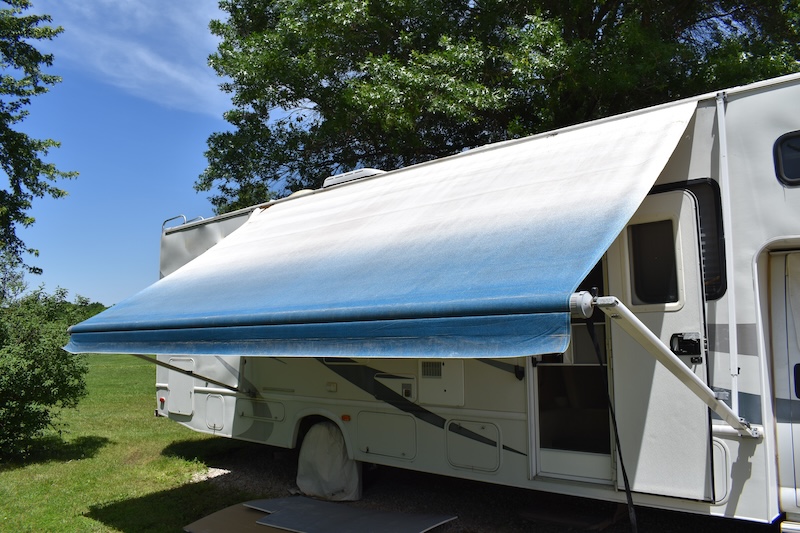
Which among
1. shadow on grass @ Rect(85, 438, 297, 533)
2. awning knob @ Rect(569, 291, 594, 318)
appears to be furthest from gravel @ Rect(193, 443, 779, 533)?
awning knob @ Rect(569, 291, 594, 318)

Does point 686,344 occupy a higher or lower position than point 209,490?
higher

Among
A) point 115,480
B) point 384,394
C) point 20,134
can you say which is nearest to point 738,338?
point 384,394

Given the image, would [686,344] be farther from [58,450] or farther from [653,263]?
[58,450]

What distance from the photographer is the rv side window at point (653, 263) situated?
4.00 meters

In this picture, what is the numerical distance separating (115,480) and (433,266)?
531cm

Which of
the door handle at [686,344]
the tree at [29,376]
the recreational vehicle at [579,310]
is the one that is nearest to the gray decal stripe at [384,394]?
→ the recreational vehicle at [579,310]

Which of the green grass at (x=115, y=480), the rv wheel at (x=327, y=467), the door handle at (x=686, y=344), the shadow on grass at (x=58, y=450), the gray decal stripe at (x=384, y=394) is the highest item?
the door handle at (x=686, y=344)

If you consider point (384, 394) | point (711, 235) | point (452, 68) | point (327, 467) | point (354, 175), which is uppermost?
point (452, 68)

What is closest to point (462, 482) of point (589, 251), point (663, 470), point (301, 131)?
point (663, 470)

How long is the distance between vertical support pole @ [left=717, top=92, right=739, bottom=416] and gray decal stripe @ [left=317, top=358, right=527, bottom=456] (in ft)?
5.75

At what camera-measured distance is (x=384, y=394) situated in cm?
566

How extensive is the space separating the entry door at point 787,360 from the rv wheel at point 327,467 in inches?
141

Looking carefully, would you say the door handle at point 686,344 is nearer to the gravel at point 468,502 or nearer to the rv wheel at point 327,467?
the gravel at point 468,502

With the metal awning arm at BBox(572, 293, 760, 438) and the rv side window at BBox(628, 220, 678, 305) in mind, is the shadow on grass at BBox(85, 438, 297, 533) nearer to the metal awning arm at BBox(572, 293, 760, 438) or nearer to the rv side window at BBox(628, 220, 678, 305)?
the rv side window at BBox(628, 220, 678, 305)
